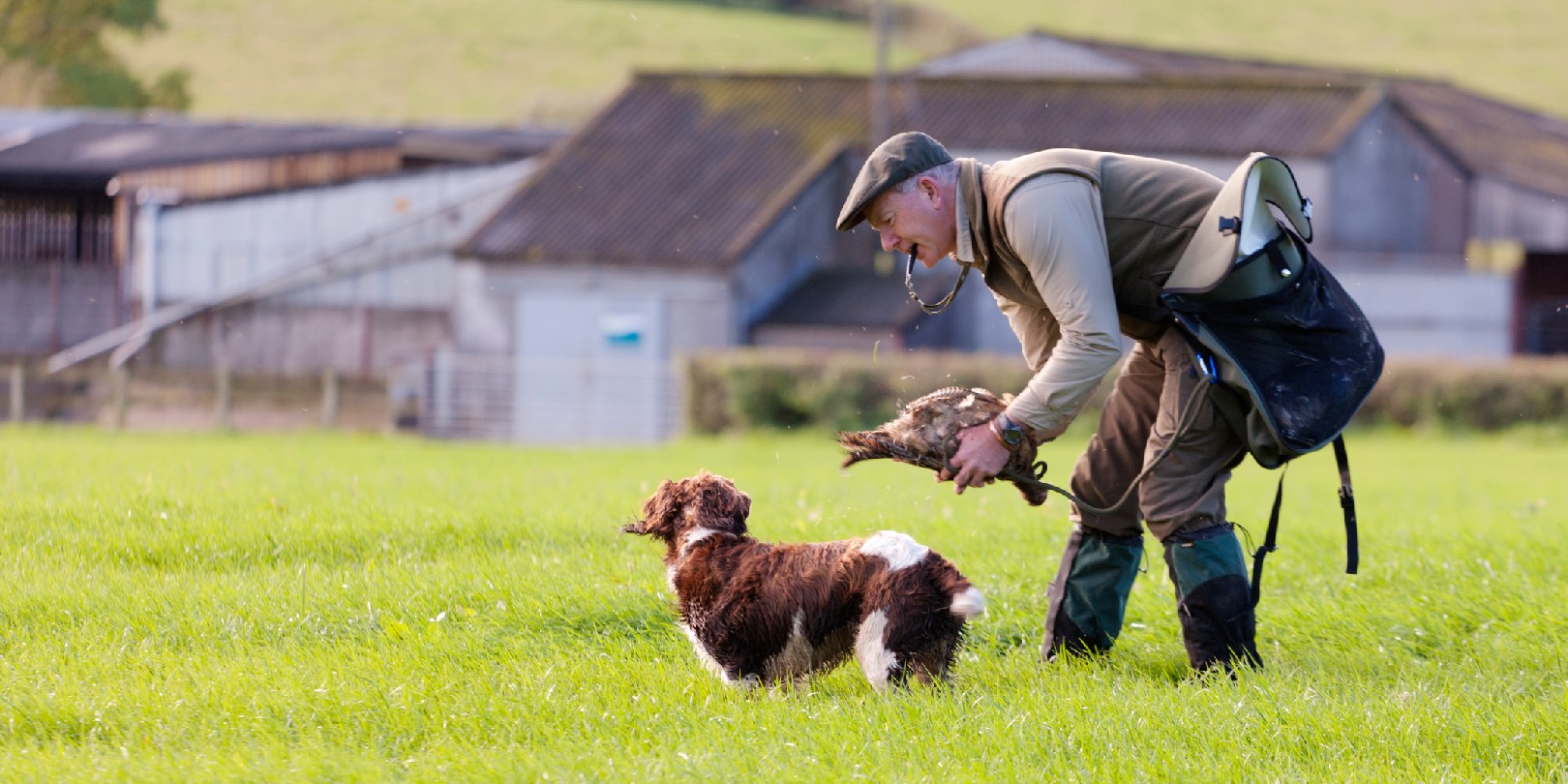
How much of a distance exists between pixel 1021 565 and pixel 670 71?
31.6 meters

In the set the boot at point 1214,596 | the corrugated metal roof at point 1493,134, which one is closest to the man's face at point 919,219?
the boot at point 1214,596

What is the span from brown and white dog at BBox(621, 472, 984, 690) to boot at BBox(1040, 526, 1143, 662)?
87 centimetres

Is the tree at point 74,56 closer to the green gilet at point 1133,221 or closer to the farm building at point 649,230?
the farm building at point 649,230

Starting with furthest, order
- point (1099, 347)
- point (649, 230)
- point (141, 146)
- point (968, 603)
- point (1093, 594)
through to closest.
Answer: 1. point (141, 146)
2. point (649, 230)
3. point (1093, 594)
4. point (1099, 347)
5. point (968, 603)

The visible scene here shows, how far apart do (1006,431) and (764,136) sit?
3169cm

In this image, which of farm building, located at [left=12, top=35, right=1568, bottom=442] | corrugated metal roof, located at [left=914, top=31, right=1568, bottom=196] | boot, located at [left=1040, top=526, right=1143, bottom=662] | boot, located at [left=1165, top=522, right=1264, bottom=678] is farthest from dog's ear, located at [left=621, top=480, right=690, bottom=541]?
corrugated metal roof, located at [left=914, top=31, right=1568, bottom=196]

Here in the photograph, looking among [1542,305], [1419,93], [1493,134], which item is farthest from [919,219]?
[1419,93]

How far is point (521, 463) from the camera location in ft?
52.8

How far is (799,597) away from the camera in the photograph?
509cm

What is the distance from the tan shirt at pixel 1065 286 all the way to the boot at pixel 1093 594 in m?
1.03

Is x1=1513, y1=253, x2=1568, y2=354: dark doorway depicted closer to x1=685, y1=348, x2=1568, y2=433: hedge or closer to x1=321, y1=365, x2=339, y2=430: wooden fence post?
x1=685, y1=348, x2=1568, y2=433: hedge

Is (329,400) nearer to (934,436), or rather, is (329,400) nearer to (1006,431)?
(934,436)

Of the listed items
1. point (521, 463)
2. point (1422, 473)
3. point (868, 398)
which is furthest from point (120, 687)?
point (868, 398)

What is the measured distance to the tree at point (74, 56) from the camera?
47312 mm
